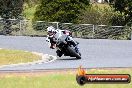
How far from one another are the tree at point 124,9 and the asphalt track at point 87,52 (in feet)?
21.9

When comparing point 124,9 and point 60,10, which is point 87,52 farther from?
point 124,9

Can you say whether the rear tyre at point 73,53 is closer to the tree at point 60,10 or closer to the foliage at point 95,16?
the foliage at point 95,16

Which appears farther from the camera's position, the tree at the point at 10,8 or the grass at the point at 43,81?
the tree at the point at 10,8

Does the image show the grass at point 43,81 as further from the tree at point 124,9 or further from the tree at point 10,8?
the tree at point 10,8

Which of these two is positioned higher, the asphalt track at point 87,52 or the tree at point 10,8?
the tree at point 10,8

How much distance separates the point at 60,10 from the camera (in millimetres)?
36344

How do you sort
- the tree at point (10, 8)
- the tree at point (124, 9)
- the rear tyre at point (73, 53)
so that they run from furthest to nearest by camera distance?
the tree at point (10, 8)
the tree at point (124, 9)
the rear tyre at point (73, 53)

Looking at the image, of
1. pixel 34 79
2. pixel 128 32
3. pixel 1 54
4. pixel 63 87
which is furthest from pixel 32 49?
pixel 63 87

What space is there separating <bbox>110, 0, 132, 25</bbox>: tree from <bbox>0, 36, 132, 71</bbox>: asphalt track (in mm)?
6681

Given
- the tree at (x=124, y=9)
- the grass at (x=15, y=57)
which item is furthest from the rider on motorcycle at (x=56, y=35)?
the tree at (x=124, y=9)

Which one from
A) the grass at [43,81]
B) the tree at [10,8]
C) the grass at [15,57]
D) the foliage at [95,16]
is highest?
the tree at [10,8]

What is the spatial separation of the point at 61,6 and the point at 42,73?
22.7m

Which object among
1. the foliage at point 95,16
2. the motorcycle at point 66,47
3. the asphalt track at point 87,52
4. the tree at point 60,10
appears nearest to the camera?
the asphalt track at point 87,52

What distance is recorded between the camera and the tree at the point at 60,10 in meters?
35.9
